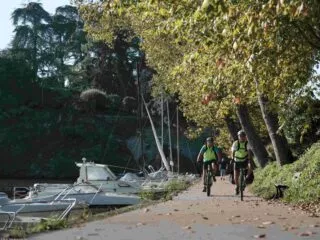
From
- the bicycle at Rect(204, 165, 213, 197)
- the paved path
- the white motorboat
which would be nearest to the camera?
the paved path

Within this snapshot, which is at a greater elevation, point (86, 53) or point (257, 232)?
point (86, 53)

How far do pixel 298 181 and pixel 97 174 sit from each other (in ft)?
64.3

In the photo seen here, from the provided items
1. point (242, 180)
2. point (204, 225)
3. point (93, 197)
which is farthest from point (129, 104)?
point (204, 225)

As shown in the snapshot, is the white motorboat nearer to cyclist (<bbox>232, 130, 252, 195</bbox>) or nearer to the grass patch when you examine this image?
the grass patch

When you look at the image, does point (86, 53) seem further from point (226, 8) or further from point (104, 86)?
point (226, 8)

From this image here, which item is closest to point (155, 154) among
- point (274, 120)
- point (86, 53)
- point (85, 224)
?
point (86, 53)

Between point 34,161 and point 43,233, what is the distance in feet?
210

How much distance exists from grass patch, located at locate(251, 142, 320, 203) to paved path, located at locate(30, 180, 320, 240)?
0.64 metres

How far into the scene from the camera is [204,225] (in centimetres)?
1114

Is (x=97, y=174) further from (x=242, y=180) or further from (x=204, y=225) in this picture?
(x=204, y=225)

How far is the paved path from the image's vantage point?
9.83m

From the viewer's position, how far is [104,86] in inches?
3253

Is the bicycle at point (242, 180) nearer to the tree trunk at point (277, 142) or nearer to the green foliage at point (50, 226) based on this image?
the tree trunk at point (277, 142)

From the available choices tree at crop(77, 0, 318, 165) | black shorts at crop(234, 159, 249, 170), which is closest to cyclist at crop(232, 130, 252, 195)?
black shorts at crop(234, 159, 249, 170)
